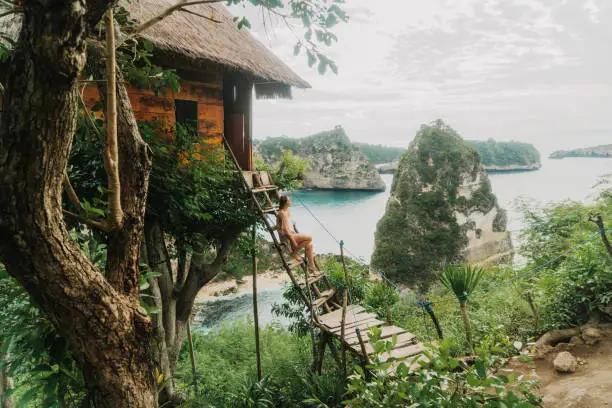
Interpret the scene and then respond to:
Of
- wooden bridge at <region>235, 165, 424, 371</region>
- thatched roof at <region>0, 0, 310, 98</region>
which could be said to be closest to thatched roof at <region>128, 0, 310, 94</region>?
thatched roof at <region>0, 0, 310, 98</region>

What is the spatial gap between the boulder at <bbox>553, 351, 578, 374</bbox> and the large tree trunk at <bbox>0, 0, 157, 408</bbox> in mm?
3939

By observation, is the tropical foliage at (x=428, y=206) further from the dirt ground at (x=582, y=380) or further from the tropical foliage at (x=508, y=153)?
the tropical foliage at (x=508, y=153)

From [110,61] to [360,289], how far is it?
228 inches

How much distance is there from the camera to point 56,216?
5.84ft

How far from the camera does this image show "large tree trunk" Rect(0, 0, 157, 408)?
1458 millimetres

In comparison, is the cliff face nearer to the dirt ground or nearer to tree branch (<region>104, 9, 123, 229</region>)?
the dirt ground

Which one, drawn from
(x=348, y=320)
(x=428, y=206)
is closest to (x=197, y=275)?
(x=348, y=320)

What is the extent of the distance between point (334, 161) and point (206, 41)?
164ft

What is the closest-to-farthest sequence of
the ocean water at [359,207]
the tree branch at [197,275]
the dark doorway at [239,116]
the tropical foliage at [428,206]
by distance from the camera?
the tree branch at [197,275] → the dark doorway at [239,116] → the tropical foliage at [428,206] → the ocean water at [359,207]

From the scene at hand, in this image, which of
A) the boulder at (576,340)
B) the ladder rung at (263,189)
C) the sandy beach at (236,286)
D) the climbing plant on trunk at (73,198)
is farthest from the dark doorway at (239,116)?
the sandy beach at (236,286)

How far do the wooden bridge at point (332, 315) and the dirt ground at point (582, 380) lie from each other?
1234 mm

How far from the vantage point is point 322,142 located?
5525 cm

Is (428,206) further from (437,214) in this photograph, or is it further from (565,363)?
(565,363)

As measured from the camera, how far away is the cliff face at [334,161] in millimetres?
54594
